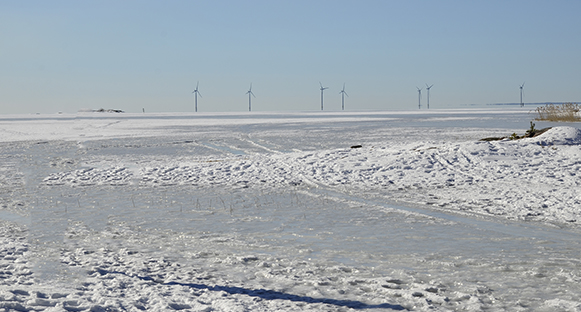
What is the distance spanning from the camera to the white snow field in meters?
5.31

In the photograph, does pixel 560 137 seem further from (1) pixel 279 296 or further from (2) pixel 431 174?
(1) pixel 279 296

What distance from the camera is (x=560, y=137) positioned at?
1734 cm

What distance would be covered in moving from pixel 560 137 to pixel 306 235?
12562mm

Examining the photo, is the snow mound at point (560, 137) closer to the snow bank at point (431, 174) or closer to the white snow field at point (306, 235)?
the snow bank at point (431, 174)

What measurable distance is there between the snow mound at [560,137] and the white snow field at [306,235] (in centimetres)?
85

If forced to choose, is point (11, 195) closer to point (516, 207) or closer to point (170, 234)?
point (170, 234)

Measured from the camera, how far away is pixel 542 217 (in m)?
8.85

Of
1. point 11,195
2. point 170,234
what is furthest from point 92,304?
point 11,195

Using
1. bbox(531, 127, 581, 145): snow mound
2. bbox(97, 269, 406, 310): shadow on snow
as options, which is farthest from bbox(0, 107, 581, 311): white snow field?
bbox(531, 127, 581, 145): snow mound

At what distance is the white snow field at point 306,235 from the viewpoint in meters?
5.31

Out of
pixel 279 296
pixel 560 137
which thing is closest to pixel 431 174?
pixel 560 137

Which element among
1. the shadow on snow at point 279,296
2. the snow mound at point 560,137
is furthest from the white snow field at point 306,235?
the snow mound at point 560,137

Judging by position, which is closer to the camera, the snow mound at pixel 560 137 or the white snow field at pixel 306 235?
the white snow field at pixel 306 235

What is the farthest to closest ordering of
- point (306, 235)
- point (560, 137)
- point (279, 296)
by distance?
point (560, 137) → point (306, 235) → point (279, 296)
